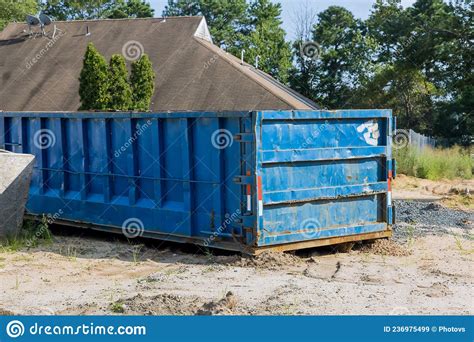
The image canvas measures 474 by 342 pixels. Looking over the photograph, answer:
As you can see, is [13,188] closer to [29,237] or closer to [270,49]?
[29,237]

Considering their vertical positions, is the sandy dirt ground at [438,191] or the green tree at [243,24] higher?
the green tree at [243,24]

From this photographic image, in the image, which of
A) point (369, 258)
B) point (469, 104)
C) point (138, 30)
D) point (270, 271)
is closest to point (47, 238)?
point (270, 271)

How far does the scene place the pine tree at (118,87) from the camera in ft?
81.7

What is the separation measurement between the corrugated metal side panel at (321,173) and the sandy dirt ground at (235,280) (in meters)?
0.42

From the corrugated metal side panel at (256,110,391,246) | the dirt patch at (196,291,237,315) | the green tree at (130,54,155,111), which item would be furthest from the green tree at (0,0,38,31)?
the dirt patch at (196,291,237,315)

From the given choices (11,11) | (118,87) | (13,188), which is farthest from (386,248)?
(11,11)

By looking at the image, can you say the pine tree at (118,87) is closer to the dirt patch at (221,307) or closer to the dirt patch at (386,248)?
the dirt patch at (386,248)

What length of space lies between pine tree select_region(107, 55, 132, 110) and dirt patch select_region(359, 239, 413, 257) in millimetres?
15722

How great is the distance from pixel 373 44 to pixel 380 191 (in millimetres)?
40646

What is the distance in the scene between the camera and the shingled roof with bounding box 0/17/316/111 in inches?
1158

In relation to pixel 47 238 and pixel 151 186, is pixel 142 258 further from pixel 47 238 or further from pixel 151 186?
pixel 47 238

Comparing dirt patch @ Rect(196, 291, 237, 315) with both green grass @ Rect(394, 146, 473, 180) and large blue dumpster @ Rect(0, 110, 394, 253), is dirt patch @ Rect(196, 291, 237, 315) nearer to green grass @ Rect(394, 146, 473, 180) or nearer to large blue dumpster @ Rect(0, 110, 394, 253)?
large blue dumpster @ Rect(0, 110, 394, 253)

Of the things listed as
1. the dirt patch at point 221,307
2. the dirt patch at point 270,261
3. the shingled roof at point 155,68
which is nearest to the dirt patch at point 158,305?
the dirt patch at point 221,307

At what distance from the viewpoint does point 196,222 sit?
9758 mm
